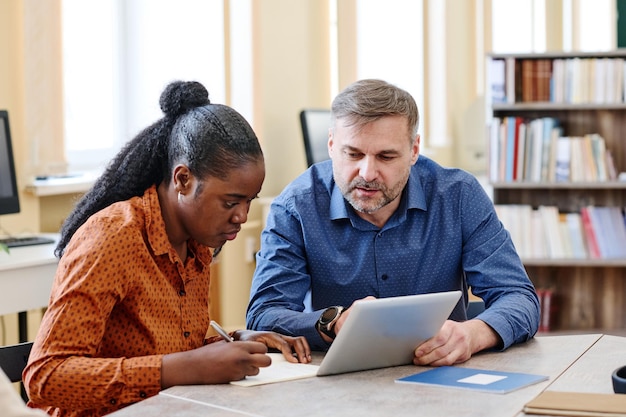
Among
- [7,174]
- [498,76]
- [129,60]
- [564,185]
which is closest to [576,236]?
[564,185]

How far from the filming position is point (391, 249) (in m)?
2.43

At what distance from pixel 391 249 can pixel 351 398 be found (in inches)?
32.5

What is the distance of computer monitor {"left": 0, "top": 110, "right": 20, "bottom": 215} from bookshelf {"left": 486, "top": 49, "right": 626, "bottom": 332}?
7.58 ft

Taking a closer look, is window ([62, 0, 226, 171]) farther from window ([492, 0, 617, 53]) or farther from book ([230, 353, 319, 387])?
window ([492, 0, 617, 53])

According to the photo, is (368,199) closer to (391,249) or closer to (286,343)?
(391,249)

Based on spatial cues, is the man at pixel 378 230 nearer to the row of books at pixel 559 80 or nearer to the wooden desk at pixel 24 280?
the wooden desk at pixel 24 280

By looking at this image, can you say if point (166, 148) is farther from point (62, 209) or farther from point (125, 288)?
point (62, 209)

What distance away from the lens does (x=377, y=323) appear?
69.3 inches

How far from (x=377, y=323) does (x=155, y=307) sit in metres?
0.43

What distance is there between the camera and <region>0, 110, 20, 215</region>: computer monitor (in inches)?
138

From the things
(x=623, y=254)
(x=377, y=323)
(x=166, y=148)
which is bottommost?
(x=623, y=254)

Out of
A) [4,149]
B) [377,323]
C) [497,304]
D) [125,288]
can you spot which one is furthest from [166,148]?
[4,149]

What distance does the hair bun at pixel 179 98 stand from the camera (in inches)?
78.1

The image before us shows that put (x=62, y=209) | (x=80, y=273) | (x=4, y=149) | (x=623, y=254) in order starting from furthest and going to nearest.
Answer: (x=623, y=254)
(x=62, y=209)
(x=4, y=149)
(x=80, y=273)
